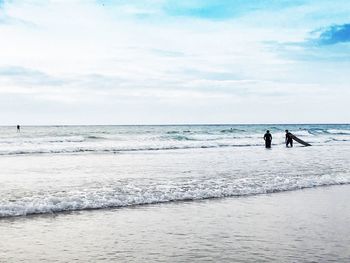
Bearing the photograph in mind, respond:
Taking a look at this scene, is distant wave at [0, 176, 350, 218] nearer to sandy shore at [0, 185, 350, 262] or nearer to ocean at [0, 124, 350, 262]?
ocean at [0, 124, 350, 262]

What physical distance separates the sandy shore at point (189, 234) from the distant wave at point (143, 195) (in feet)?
1.75

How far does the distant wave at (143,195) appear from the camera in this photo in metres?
10.2

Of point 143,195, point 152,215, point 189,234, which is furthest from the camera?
point 143,195

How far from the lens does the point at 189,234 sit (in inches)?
324

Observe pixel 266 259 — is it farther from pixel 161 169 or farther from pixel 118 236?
pixel 161 169

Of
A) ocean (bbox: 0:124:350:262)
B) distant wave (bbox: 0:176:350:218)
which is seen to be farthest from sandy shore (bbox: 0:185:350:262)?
distant wave (bbox: 0:176:350:218)

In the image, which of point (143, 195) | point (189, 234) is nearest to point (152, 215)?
point (189, 234)

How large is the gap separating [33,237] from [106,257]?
5.60 ft

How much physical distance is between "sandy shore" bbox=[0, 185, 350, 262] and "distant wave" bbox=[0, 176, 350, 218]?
1.75 ft

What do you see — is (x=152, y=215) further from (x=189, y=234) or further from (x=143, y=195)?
(x=143, y=195)

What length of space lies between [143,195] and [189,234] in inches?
150

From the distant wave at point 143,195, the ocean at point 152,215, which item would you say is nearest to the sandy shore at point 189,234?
the ocean at point 152,215

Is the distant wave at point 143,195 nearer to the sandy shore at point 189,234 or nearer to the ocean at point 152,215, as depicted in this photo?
the ocean at point 152,215

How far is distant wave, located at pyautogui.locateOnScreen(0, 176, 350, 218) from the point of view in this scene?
10250 millimetres
